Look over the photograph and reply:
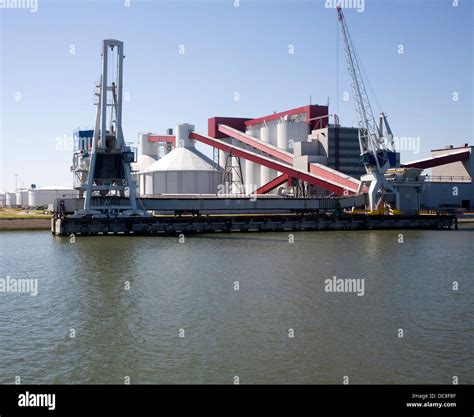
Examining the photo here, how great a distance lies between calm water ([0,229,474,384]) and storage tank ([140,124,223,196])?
7140cm

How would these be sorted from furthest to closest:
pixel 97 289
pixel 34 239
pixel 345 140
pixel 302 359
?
1. pixel 345 140
2. pixel 34 239
3. pixel 97 289
4. pixel 302 359

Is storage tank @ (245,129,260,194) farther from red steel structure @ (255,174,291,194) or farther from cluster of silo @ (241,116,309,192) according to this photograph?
red steel structure @ (255,174,291,194)

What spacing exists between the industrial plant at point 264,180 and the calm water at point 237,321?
29.7 metres

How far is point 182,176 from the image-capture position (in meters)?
116

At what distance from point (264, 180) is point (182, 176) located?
62.9ft

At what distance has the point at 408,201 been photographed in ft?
304

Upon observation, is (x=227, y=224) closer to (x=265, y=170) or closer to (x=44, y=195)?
(x=265, y=170)

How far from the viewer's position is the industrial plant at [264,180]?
239ft

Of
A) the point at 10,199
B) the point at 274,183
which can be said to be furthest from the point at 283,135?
the point at 10,199

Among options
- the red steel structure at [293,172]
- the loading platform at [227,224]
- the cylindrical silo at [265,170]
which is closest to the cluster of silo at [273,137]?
the cylindrical silo at [265,170]

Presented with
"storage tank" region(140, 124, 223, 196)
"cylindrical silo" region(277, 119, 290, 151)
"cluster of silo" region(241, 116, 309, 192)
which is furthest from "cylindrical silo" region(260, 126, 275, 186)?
"storage tank" region(140, 124, 223, 196)
